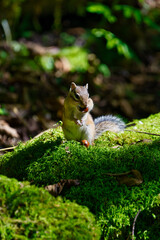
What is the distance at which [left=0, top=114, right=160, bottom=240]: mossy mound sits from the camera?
2275mm

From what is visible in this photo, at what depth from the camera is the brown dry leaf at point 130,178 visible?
250cm

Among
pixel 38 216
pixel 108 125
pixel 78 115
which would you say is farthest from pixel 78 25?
pixel 38 216

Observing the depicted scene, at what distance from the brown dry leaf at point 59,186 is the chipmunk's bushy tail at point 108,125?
1.25 meters

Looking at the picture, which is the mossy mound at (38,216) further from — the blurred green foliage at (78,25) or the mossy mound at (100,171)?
the blurred green foliage at (78,25)

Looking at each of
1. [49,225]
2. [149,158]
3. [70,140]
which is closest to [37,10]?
[70,140]

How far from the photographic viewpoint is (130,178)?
2533 millimetres

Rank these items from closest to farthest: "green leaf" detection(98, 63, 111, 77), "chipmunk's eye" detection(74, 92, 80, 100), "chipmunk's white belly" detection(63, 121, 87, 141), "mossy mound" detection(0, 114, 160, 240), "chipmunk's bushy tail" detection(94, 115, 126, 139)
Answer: "mossy mound" detection(0, 114, 160, 240), "chipmunk's eye" detection(74, 92, 80, 100), "chipmunk's white belly" detection(63, 121, 87, 141), "chipmunk's bushy tail" detection(94, 115, 126, 139), "green leaf" detection(98, 63, 111, 77)

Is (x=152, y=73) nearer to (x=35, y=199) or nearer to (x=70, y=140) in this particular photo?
(x=70, y=140)

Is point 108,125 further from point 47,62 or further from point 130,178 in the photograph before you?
point 47,62

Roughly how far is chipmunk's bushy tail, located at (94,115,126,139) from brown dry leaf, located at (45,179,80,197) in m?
1.25

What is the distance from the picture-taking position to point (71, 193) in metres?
2.41

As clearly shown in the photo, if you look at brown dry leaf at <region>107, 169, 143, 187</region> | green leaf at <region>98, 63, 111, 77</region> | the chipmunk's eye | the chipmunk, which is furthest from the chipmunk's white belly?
green leaf at <region>98, 63, 111, 77</region>

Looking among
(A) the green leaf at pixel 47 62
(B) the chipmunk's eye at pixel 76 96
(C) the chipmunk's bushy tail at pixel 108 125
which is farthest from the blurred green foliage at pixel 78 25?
(B) the chipmunk's eye at pixel 76 96

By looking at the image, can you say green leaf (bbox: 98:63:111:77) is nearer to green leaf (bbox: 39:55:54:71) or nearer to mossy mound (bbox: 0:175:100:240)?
green leaf (bbox: 39:55:54:71)
